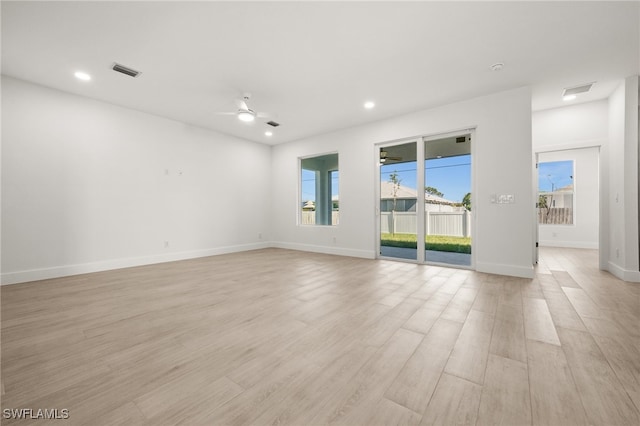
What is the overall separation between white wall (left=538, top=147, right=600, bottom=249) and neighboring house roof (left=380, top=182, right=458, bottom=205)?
476 cm

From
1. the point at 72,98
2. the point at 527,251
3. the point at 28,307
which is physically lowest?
the point at 28,307

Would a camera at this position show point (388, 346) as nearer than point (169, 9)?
Yes

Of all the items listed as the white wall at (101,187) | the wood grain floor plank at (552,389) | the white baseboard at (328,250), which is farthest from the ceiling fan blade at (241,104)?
the wood grain floor plank at (552,389)

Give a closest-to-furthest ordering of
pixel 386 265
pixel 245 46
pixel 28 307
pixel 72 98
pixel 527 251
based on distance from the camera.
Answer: pixel 28 307, pixel 245 46, pixel 527 251, pixel 72 98, pixel 386 265

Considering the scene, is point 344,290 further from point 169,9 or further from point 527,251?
point 169,9

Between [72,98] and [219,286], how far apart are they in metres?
4.00

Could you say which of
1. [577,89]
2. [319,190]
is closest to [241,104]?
[319,190]

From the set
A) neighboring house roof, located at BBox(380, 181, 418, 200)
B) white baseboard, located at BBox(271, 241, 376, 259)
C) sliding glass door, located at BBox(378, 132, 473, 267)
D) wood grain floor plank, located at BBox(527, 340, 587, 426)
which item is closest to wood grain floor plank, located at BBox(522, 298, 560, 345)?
wood grain floor plank, located at BBox(527, 340, 587, 426)

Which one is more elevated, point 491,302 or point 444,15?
point 444,15

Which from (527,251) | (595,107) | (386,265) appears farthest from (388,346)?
(595,107)

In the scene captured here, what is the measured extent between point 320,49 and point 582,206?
8255 mm

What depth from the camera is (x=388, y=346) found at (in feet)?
5.96

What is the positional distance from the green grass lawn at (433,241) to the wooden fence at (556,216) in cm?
357

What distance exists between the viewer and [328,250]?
6137mm
